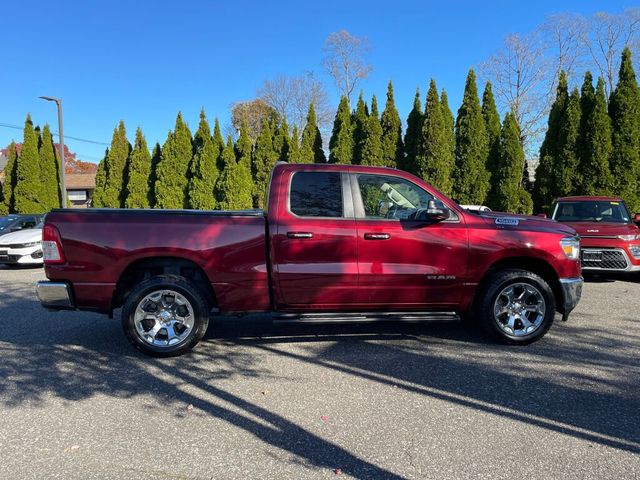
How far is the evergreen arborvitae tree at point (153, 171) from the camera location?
2194 cm

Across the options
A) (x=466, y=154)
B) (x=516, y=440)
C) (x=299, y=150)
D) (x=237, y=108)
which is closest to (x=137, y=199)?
(x=299, y=150)

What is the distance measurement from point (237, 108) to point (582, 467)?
169 feet

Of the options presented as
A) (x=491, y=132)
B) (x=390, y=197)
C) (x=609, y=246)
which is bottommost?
(x=609, y=246)

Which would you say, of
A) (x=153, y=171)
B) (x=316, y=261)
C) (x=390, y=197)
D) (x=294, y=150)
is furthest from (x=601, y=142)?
(x=153, y=171)

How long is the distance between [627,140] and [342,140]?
32.4 feet

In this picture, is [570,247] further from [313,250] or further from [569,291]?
[313,250]

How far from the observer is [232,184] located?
2020 centimetres

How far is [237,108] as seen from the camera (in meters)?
50.8

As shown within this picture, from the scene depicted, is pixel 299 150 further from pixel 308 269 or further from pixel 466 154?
pixel 308 269

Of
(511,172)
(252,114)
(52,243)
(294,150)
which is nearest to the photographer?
(52,243)

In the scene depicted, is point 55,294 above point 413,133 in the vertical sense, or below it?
below

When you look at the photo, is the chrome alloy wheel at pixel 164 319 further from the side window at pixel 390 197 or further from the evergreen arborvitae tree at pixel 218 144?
the evergreen arborvitae tree at pixel 218 144

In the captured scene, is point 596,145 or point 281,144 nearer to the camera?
point 596,145

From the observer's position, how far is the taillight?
475 cm
